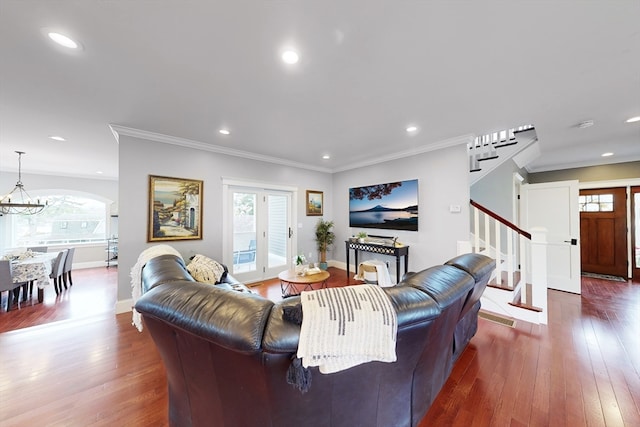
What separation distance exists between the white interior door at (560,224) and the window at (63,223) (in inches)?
406

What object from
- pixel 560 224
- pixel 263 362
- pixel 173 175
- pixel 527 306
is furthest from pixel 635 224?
pixel 173 175

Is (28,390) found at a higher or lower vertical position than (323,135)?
lower

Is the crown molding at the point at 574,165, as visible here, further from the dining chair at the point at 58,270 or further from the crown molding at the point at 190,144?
the dining chair at the point at 58,270

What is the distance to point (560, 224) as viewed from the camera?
4.12m

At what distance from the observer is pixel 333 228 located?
569 cm

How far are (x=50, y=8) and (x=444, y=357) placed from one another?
3.27 m

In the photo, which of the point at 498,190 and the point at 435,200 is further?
the point at 498,190

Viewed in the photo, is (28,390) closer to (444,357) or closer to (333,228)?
(444,357)


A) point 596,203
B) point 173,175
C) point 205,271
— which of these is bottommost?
point 205,271

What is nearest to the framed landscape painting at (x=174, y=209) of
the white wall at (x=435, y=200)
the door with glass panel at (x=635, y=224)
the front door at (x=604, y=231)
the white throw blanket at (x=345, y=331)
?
the white throw blanket at (x=345, y=331)

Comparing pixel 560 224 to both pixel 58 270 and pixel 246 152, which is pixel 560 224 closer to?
pixel 246 152

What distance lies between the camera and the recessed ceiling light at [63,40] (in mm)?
1489

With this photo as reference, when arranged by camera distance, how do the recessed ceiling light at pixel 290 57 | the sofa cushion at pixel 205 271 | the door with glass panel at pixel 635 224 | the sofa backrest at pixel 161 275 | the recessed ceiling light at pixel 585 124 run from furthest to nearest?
the door with glass panel at pixel 635 224
the recessed ceiling light at pixel 585 124
the sofa cushion at pixel 205 271
the recessed ceiling light at pixel 290 57
the sofa backrest at pixel 161 275

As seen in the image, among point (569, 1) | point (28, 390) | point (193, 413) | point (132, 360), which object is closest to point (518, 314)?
point (569, 1)
